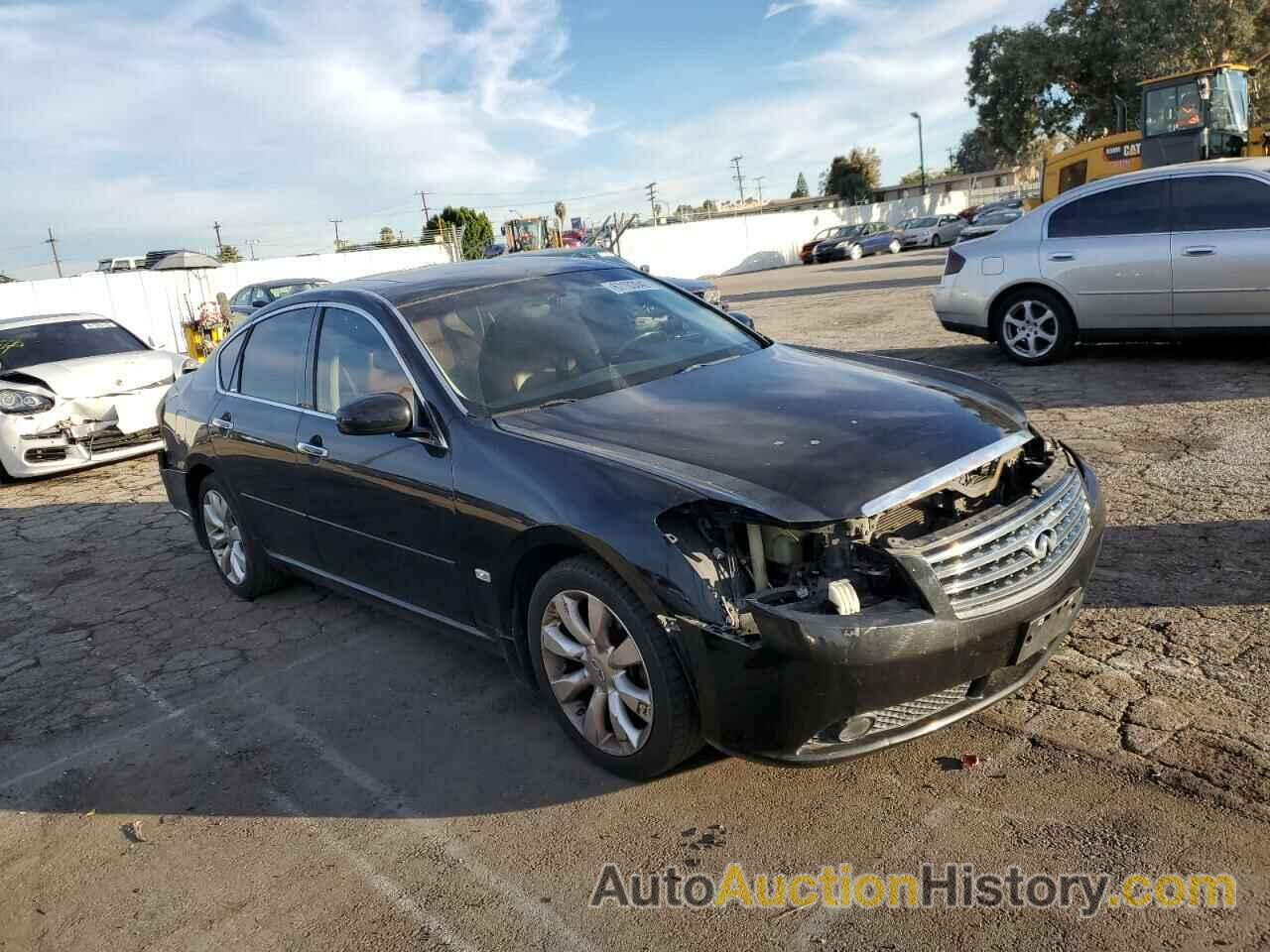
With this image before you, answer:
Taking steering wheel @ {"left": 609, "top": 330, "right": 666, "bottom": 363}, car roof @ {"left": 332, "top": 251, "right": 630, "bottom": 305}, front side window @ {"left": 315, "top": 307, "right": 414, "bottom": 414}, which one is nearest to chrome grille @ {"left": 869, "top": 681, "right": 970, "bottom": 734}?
steering wheel @ {"left": 609, "top": 330, "right": 666, "bottom": 363}

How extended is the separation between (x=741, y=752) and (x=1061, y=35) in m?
47.0

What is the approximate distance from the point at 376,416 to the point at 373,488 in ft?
1.50

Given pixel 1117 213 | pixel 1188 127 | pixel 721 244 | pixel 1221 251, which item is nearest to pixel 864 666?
pixel 1221 251

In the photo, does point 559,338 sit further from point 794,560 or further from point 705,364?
point 794,560

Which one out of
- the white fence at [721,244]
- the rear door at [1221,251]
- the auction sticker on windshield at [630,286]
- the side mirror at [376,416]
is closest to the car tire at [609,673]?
the side mirror at [376,416]

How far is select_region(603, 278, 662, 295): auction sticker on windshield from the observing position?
454cm

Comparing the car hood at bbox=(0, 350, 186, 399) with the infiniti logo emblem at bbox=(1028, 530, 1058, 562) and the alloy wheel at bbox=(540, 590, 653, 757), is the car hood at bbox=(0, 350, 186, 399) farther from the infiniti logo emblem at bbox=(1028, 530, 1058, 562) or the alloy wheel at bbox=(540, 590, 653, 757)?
the infiniti logo emblem at bbox=(1028, 530, 1058, 562)

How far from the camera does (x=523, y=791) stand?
3.26 metres

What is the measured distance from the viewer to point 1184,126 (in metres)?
15.9

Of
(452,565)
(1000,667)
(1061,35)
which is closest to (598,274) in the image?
(452,565)

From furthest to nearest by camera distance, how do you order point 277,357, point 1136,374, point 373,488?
point 1136,374
point 277,357
point 373,488

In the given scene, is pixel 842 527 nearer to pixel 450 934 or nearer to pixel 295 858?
pixel 450 934

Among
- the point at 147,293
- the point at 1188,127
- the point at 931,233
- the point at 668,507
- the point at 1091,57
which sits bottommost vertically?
the point at 668,507

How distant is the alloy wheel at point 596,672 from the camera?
3.04 metres
